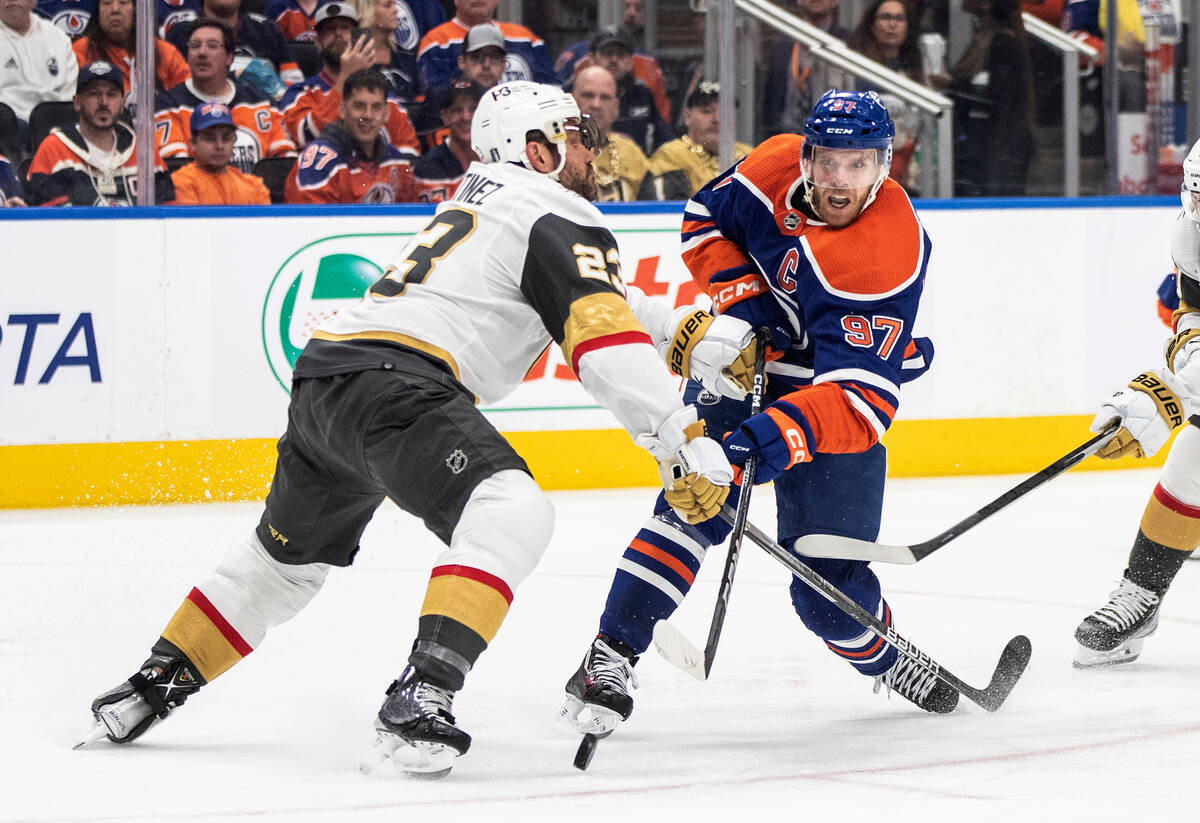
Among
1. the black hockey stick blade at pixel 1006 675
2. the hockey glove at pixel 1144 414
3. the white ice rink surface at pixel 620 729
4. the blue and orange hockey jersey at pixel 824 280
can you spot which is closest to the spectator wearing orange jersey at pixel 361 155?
the white ice rink surface at pixel 620 729

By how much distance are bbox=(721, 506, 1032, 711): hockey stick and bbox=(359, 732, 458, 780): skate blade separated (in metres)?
0.58

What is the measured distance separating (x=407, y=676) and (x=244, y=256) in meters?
3.09

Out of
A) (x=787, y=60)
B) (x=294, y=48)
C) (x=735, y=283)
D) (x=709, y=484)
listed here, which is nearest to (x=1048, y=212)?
(x=787, y=60)

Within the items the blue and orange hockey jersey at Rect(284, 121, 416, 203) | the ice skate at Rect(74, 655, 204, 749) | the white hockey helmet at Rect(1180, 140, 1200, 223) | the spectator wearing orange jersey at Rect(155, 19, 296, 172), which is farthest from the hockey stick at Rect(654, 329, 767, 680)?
the spectator wearing orange jersey at Rect(155, 19, 296, 172)

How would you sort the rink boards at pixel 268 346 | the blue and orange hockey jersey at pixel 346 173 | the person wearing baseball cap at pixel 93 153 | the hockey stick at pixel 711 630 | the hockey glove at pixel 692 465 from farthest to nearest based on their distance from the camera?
the blue and orange hockey jersey at pixel 346 173 < the person wearing baseball cap at pixel 93 153 < the rink boards at pixel 268 346 < the hockey stick at pixel 711 630 < the hockey glove at pixel 692 465

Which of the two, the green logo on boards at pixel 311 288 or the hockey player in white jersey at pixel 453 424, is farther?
the green logo on boards at pixel 311 288

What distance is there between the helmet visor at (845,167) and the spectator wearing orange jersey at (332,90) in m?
2.96

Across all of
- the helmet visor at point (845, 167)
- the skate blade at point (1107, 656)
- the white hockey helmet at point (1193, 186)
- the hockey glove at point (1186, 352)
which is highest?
the helmet visor at point (845, 167)

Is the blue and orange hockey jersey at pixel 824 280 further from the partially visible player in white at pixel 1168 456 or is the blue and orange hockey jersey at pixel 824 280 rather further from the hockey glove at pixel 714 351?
the partially visible player in white at pixel 1168 456

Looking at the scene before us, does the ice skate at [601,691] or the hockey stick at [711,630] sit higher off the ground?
the hockey stick at [711,630]

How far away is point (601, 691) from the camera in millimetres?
2504

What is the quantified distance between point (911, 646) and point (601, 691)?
566 millimetres

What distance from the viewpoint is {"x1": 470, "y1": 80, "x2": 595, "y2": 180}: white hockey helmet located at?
2.50 metres

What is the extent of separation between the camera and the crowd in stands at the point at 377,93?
5078 millimetres
